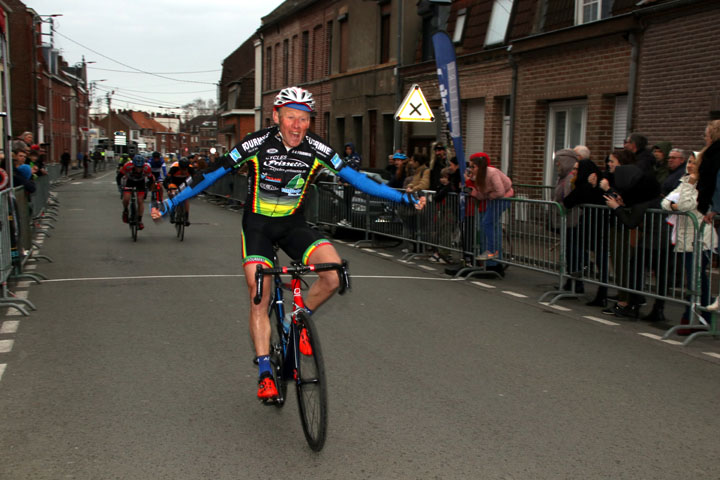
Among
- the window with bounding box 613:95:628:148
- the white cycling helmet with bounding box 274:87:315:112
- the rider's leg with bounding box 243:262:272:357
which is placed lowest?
the rider's leg with bounding box 243:262:272:357

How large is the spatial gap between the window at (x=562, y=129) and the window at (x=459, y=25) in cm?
494

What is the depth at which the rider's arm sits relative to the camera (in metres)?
5.21

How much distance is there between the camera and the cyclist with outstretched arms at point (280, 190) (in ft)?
17.1

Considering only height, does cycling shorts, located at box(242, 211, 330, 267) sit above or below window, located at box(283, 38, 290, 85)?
below

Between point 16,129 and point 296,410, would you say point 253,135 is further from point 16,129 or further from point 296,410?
point 16,129

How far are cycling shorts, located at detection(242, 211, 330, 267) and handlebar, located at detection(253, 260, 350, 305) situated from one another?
31 centimetres

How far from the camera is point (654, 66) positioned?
1542cm

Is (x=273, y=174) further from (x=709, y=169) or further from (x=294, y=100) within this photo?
(x=709, y=169)

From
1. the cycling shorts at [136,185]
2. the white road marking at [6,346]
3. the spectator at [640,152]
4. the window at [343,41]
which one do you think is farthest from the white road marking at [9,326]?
the window at [343,41]

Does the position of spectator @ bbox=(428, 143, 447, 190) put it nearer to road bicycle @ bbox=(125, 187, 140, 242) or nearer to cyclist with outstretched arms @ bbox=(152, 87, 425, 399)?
road bicycle @ bbox=(125, 187, 140, 242)

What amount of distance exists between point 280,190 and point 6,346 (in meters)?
3.33

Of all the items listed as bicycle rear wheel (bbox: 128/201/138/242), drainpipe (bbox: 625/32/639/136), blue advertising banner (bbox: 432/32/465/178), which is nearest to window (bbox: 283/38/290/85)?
bicycle rear wheel (bbox: 128/201/138/242)

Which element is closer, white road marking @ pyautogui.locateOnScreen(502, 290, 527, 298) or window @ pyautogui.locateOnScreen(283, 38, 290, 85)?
white road marking @ pyautogui.locateOnScreen(502, 290, 527, 298)

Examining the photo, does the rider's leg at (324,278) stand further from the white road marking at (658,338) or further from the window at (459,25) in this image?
the window at (459,25)
